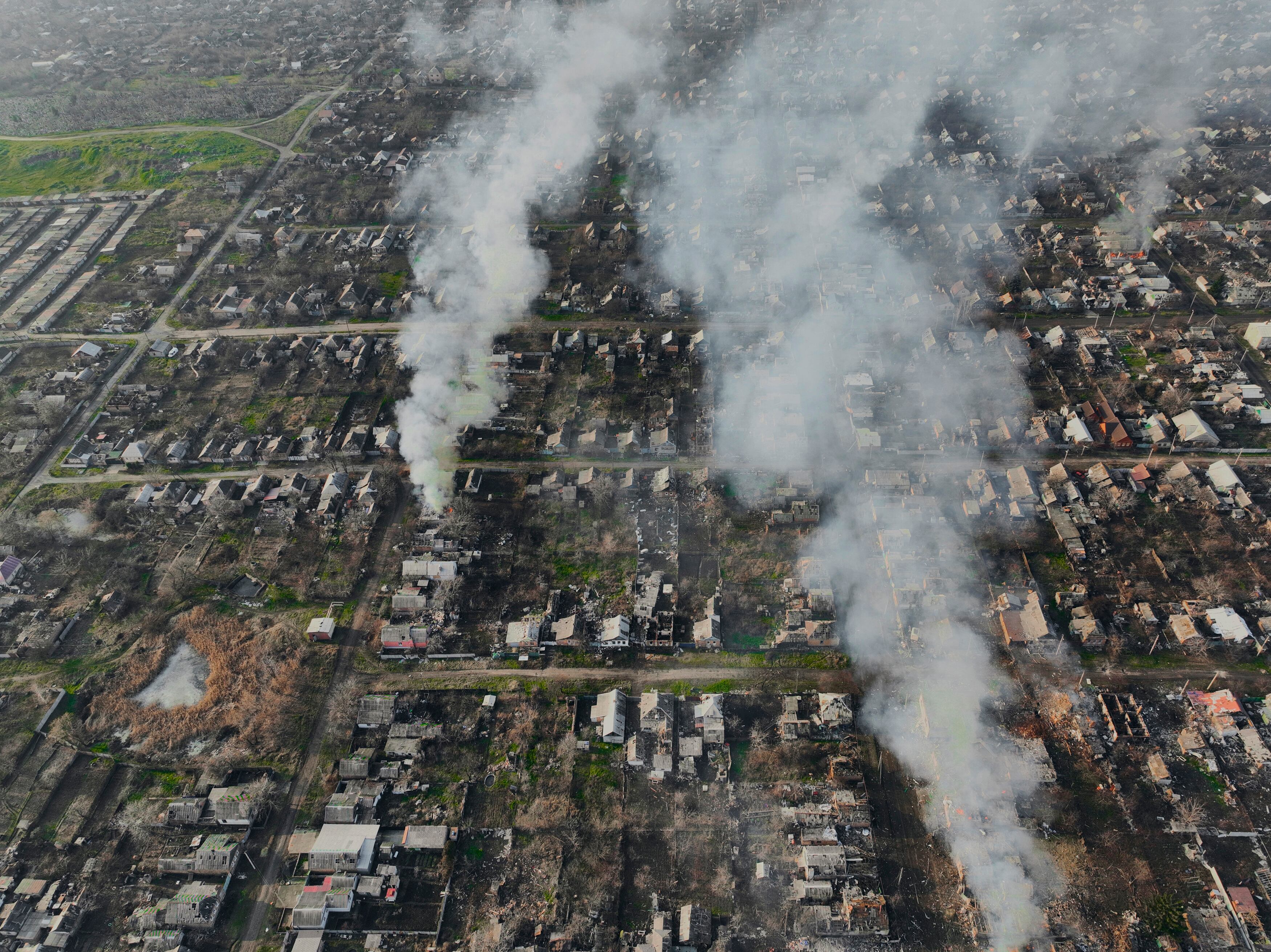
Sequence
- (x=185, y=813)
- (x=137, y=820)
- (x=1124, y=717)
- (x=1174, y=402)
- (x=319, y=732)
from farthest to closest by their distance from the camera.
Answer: (x=1174, y=402) → (x=319, y=732) → (x=1124, y=717) → (x=137, y=820) → (x=185, y=813)

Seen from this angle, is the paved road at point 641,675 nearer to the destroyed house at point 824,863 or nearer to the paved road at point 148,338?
the destroyed house at point 824,863

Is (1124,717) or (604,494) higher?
(604,494)

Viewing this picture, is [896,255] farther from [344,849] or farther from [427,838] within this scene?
[344,849]

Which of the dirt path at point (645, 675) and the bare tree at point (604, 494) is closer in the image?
the dirt path at point (645, 675)

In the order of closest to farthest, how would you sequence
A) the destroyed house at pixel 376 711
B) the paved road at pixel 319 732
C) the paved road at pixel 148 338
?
the paved road at pixel 319 732 → the destroyed house at pixel 376 711 → the paved road at pixel 148 338

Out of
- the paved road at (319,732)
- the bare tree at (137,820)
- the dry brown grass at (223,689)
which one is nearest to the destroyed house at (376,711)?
the paved road at (319,732)

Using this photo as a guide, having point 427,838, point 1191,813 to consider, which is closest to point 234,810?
point 427,838

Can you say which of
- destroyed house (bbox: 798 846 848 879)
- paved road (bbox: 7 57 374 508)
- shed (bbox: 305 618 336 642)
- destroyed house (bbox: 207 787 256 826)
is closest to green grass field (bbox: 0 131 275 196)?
paved road (bbox: 7 57 374 508)
